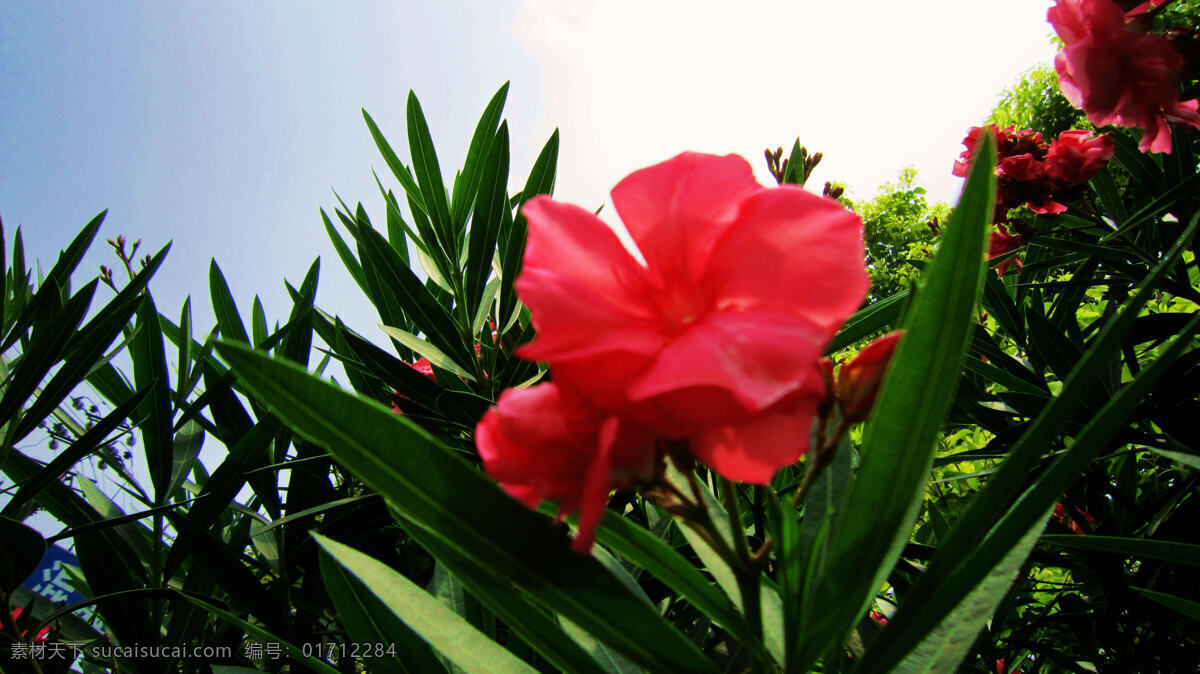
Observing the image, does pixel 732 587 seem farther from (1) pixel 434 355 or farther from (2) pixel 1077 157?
(2) pixel 1077 157

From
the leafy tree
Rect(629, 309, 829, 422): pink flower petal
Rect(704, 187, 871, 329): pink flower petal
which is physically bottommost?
Rect(629, 309, 829, 422): pink flower petal

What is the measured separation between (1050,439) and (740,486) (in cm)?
110

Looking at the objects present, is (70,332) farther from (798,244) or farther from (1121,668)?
(1121,668)

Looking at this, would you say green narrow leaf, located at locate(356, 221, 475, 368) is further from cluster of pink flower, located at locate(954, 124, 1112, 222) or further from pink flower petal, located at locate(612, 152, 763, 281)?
cluster of pink flower, located at locate(954, 124, 1112, 222)

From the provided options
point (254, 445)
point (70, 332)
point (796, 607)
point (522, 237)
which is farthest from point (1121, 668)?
point (70, 332)

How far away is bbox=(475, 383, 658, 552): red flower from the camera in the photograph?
402mm

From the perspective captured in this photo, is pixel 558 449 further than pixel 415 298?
No

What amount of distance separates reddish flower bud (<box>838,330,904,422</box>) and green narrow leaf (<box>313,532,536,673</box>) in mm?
397

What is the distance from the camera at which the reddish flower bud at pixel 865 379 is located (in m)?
0.48

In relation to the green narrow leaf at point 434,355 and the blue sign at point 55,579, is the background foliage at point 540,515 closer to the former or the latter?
the green narrow leaf at point 434,355

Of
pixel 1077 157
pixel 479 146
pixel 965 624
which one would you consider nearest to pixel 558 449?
pixel 965 624

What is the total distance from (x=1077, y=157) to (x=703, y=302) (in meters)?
1.94

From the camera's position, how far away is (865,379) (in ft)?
1.60

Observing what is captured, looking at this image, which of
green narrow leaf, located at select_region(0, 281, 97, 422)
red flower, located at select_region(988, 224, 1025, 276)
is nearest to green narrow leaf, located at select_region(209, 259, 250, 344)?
green narrow leaf, located at select_region(0, 281, 97, 422)
